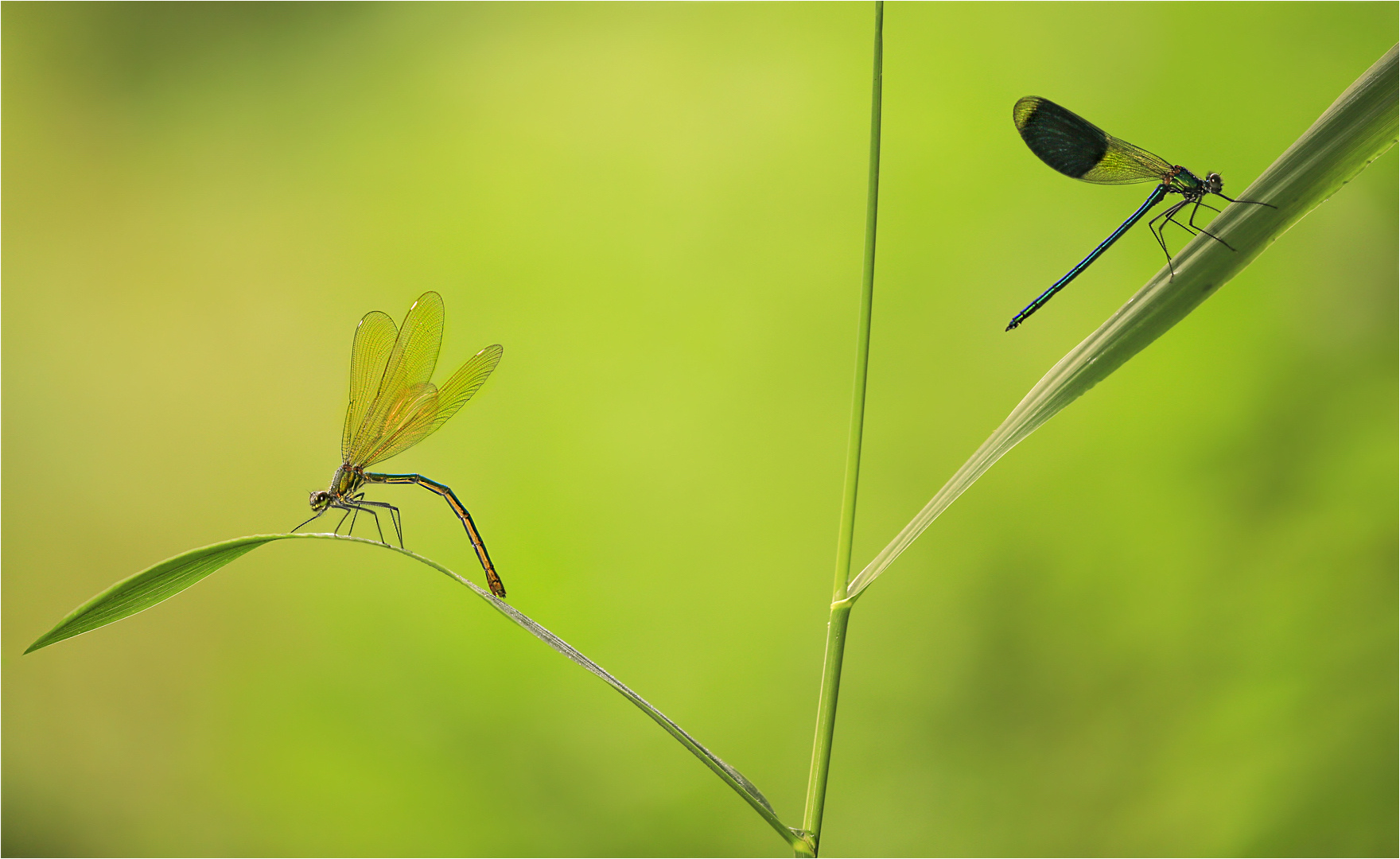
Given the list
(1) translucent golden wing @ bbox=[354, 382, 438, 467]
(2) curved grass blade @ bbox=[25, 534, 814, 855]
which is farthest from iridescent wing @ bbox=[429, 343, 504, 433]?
(2) curved grass blade @ bbox=[25, 534, 814, 855]

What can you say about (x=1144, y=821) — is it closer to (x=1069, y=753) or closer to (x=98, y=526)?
(x=1069, y=753)

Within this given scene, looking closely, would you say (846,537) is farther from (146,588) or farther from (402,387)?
(402,387)

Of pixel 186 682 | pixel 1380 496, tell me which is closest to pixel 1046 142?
pixel 1380 496

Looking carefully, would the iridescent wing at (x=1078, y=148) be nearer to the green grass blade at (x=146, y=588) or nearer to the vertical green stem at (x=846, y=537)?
the vertical green stem at (x=846, y=537)

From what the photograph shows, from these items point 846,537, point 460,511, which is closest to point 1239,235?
point 846,537

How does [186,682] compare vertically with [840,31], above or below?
below
